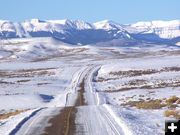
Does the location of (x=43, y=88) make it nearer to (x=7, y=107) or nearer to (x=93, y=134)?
(x=7, y=107)

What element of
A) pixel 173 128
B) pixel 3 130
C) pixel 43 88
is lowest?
pixel 43 88

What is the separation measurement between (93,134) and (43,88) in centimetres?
5178

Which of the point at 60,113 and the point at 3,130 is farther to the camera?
the point at 60,113

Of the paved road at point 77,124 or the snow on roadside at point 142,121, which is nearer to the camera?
the snow on roadside at point 142,121

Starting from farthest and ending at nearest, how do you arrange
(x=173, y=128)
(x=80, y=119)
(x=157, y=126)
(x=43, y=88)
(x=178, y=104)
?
(x=43, y=88) < (x=178, y=104) < (x=80, y=119) < (x=157, y=126) < (x=173, y=128)

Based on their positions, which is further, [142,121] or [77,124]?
[142,121]

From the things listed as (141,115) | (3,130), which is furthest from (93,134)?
(141,115)

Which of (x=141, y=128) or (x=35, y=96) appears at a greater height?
(x=141, y=128)

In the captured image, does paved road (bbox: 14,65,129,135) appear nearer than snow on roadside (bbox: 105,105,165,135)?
No

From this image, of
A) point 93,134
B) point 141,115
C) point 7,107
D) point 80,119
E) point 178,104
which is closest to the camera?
point 93,134

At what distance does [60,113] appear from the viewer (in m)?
37.8

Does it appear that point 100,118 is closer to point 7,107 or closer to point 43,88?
point 7,107

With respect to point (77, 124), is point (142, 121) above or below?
below

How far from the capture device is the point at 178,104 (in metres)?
39.7
